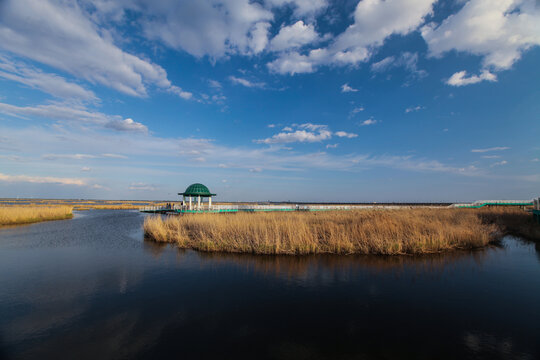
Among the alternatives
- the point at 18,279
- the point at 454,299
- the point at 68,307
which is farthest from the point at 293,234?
the point at 18,279

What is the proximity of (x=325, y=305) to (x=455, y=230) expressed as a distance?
525 inches

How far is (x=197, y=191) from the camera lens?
38.8m

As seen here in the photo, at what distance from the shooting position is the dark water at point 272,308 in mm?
5359

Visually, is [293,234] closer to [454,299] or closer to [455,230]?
[454,299]

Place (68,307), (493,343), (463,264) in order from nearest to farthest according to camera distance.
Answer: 1. (493,343)
2. (68,307)
3. (463,264)

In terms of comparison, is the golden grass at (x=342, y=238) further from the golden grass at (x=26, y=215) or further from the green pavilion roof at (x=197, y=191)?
the golden grass at (x=26, y=215)

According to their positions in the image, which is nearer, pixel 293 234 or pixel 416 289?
pixel 416 289

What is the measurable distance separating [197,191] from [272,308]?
33643 millimetres

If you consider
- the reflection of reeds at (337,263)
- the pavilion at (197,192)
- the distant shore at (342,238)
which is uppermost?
the pavilion at (197,192)

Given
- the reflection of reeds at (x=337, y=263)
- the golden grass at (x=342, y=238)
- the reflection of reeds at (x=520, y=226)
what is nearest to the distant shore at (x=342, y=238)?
the golden grass at (x=342, y=238)

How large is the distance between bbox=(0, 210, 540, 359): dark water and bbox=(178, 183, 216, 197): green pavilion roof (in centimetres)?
2508

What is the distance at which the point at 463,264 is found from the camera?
11.7 m

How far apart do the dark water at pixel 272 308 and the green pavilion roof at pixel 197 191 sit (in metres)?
25.1

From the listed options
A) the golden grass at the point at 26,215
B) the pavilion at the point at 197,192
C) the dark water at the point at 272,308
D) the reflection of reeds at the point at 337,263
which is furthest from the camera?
the pavilion at the point at 197,192
